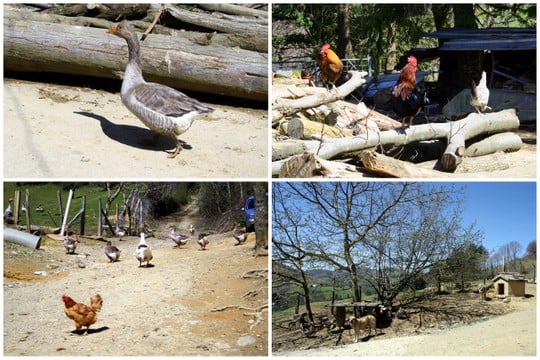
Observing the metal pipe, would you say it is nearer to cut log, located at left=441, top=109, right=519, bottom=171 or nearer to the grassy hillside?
the grassy hillside

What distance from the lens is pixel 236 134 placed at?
23.3 feet

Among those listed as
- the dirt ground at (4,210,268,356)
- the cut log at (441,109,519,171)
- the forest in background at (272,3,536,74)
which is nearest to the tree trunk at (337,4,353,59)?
the forest in background at (272,3,536,74)

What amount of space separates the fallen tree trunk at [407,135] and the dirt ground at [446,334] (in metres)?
1.73

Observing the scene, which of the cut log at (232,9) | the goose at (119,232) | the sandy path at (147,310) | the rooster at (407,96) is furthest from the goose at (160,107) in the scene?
the cut log at (232,9)

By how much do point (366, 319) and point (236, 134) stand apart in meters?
2.48

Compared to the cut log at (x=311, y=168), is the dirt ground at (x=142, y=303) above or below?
below

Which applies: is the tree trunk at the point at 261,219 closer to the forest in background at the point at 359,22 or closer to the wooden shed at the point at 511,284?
the wooden shed at the point at 511,284

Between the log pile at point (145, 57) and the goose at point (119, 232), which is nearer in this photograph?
the log pile at point (145, 57)

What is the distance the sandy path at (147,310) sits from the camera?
5406 millimetres

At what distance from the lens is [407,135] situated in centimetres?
713

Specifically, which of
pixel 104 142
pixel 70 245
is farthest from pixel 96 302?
pixel 70 245

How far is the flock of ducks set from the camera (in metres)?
7.43

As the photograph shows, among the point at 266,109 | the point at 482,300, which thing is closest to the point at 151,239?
the point at 266,109

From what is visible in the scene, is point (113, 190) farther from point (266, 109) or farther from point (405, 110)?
point (405, 110)
